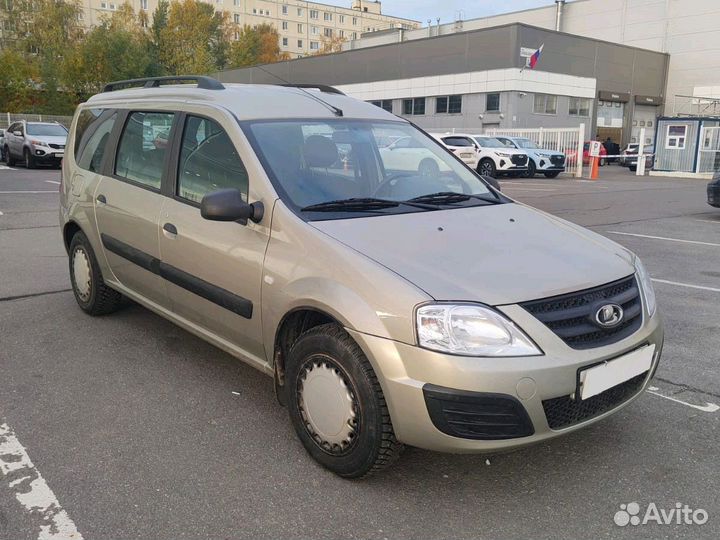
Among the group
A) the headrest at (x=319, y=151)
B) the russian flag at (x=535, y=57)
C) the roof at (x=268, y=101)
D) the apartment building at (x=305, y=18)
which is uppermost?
the apartment building at (x=305, y=18)

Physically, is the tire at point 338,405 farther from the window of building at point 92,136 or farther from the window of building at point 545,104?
the window of building at point 545,104

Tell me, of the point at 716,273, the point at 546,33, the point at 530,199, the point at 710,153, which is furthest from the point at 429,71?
the point at 716,273

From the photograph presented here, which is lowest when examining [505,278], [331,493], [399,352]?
[331,493]

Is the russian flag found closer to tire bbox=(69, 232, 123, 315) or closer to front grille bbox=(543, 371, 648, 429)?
tire bbox=(69, 232, 123, 315)

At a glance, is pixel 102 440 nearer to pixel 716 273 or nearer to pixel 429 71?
pixel 716 273

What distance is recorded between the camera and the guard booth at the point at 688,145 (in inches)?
989

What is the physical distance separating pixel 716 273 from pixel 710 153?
2114 centimetres

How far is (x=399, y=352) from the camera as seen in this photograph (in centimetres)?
258

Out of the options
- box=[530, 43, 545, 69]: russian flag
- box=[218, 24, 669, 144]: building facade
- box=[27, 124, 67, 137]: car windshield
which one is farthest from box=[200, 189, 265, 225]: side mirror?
box=[530, 43, 545, 69]: russian flag

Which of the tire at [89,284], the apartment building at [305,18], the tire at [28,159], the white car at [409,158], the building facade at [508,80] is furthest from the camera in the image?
the apartment building at [305,18]

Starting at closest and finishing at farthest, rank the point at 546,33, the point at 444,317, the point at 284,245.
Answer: the point at 444,317 → the point at 284,245 → the point at 546,33

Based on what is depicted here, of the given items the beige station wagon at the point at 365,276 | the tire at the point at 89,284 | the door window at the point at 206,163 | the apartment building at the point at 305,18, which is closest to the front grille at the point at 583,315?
the beige station wagon at the point at 365,276

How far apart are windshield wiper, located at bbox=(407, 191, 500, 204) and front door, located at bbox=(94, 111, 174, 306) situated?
1667 mm

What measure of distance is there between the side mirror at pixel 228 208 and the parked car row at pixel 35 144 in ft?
65.5
